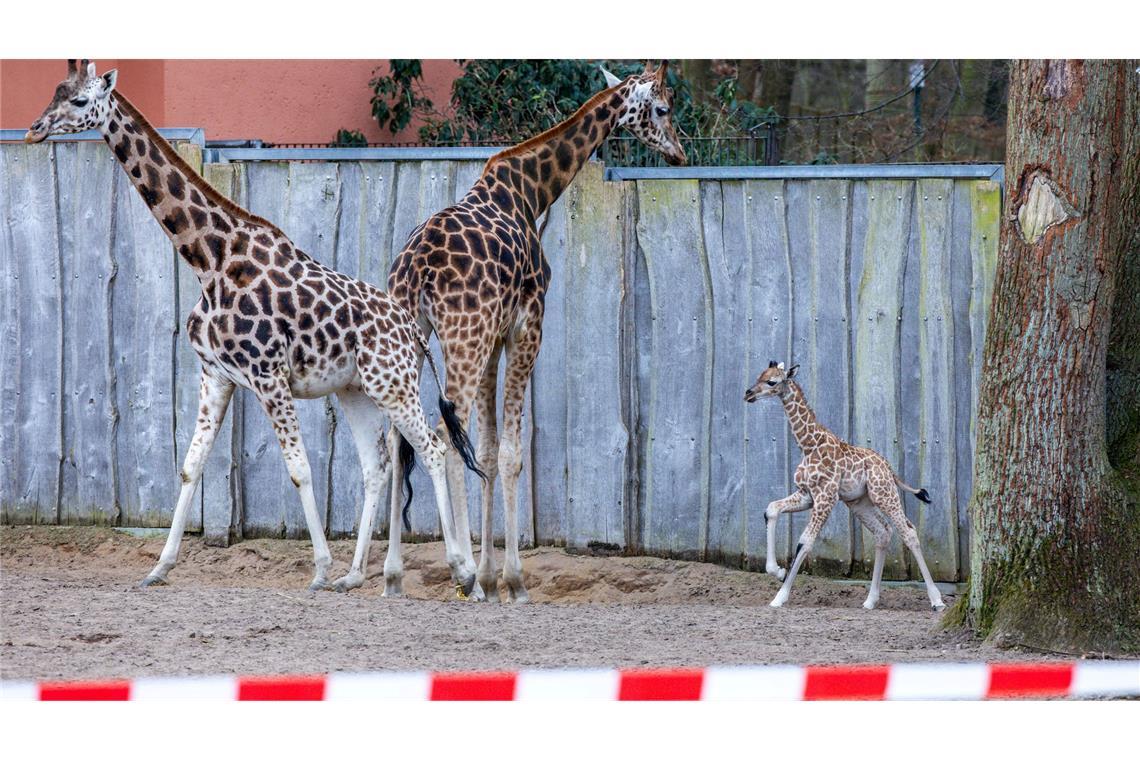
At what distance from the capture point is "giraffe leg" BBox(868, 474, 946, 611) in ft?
25.7

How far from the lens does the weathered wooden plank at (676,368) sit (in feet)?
28.0

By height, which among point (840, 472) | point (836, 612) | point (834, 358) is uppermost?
point (834, 358)

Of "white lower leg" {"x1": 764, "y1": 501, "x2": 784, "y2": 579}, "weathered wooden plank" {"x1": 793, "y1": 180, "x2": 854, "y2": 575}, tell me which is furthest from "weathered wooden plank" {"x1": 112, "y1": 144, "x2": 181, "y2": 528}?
"weathered wooden plank" {"x1": 793, "y1": 180, "x2": 854, "y2": 575}

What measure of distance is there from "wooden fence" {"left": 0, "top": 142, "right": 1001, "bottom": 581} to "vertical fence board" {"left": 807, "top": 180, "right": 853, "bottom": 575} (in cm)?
1

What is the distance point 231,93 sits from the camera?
10836 mm

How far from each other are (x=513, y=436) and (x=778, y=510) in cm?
148

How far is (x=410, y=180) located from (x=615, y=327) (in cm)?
148

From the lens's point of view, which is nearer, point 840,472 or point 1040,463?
point 1040,463

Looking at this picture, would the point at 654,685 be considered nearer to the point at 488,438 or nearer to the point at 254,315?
the point at 254,315

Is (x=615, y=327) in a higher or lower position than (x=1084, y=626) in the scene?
higher

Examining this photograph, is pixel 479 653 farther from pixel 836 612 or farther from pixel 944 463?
pixel 944 463

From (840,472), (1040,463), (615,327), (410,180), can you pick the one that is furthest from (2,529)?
(1040,463)

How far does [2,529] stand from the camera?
29.5ft

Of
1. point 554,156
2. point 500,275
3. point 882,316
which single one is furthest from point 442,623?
point 882,316
